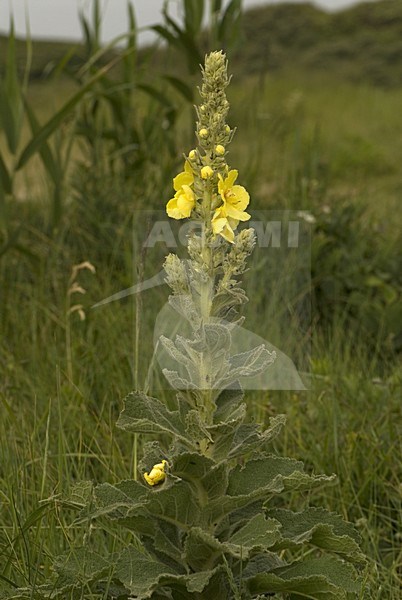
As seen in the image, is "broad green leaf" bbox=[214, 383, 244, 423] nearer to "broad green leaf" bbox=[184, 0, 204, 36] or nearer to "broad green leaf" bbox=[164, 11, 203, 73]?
"broad green leaf" bbox=[164, 11, 203, 73]

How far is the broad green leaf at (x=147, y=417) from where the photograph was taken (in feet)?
4.48

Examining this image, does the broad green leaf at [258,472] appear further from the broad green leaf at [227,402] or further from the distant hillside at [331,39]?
the distant hillside at [331,39]

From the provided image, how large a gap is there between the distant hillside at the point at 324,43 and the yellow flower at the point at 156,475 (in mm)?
12423

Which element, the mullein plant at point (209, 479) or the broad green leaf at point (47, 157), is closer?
the mullein plant at point (209, 479)

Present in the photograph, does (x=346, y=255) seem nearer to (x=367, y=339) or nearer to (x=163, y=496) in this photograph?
(x=367, y=339)

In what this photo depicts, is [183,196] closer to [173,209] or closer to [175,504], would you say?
[173,209]

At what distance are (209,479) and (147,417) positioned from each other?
0.46 ft

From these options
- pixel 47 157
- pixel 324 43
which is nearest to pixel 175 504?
pixel 47 157

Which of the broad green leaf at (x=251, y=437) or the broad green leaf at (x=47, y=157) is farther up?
the broad green leaf at (x=47, y=157)

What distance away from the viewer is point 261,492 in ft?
4.38

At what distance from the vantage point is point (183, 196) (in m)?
1.36

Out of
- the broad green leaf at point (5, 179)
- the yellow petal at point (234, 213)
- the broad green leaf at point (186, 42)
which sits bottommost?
the broad green leaf at point (5, 179)

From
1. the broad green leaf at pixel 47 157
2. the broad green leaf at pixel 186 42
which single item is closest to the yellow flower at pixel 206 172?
the broad green leaf at pixel 47 157

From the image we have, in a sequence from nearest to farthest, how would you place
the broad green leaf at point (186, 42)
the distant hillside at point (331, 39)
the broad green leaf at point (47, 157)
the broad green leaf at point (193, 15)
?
the broad green leaf at point (47, 157) → the broad green leaf at point (186, 42) → the broad green leaf at point (193, 15) → the distant hillside at point (331, 39)
